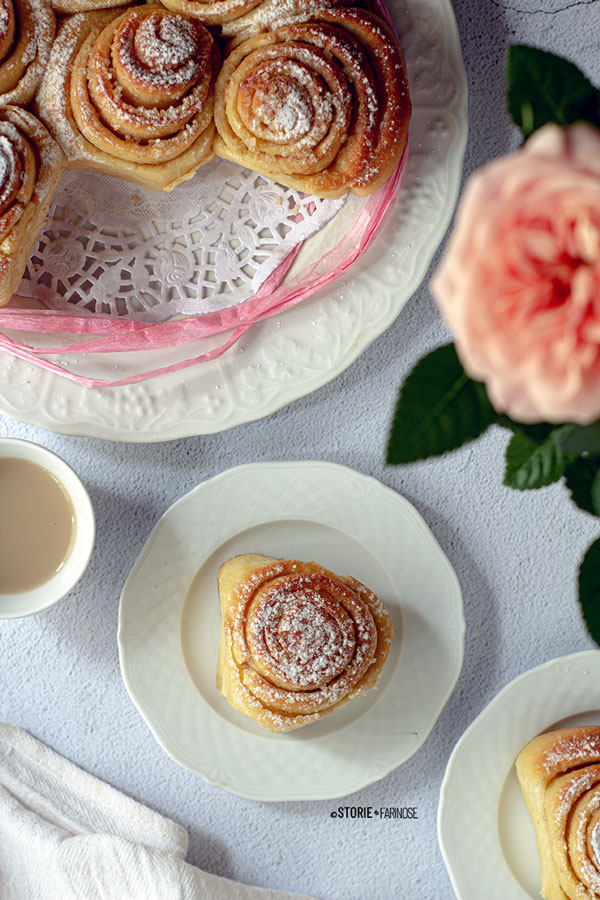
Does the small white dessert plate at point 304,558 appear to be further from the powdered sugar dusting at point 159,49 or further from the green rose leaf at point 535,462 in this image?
the green rose leaf at point 535,462

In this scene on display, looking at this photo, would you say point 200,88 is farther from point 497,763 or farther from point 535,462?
point 497,763

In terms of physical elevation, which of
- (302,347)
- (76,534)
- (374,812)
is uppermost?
(302,347)

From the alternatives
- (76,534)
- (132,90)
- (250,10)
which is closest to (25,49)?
(132,90)

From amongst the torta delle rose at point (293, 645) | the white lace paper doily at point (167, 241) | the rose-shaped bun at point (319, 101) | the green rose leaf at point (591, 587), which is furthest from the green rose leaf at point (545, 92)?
the torta delle rose at point (293, 645)

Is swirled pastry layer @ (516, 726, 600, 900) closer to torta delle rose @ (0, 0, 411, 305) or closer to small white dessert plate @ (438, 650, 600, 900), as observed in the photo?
small white dessert plate @ (438, 650, 600, 900)

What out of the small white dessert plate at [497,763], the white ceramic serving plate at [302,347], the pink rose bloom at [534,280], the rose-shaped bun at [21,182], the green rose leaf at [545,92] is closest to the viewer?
the pink rose bloom at [534,280]
